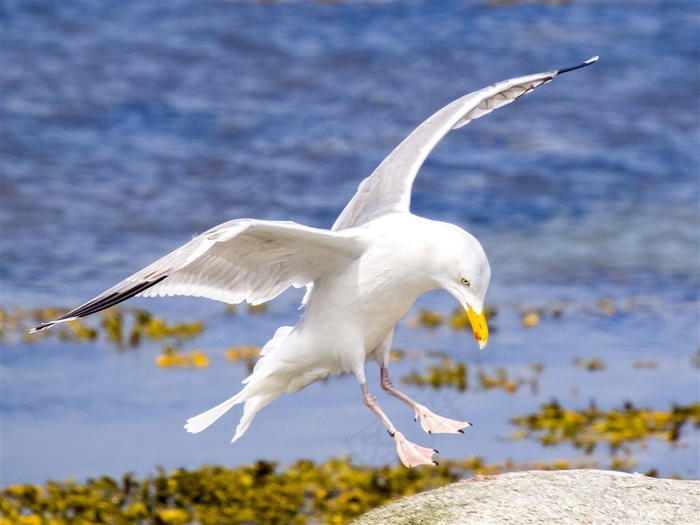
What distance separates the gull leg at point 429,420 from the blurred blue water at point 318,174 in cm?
141

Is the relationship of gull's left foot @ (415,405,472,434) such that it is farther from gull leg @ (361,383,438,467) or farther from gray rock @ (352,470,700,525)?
gray rock @ (352,470,700,525)

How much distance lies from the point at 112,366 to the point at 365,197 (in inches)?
125

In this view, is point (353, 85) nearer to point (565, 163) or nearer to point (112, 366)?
point (565, 163)

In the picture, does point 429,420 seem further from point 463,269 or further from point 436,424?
point 463,269

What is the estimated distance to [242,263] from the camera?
6.36 meters

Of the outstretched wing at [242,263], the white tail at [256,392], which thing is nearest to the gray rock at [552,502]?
the white tail at [256,392]

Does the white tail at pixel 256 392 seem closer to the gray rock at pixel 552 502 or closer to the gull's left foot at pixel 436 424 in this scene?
the gull's left foot at pixel 436 424

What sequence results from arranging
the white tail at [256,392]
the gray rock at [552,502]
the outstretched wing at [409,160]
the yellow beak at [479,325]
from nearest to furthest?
1. the gray rock at [552,502]
2. the yellow beak at [479,325]
3. the white tail at [256,392]
4. the outstretched wing at [409,160]

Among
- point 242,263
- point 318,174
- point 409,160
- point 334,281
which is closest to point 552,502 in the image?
point 334,281

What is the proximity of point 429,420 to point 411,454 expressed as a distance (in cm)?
35

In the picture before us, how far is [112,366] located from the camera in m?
9.59

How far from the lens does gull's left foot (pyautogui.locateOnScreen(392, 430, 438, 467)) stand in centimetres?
625

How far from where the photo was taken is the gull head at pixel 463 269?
19.5ft

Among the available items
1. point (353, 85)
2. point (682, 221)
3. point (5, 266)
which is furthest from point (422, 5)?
point (5, 266)
